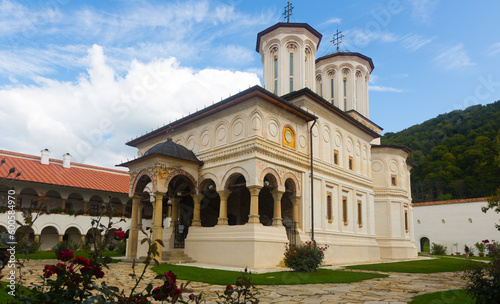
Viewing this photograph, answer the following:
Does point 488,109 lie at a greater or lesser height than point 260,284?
greater

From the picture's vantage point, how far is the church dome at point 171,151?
15023 millimetres

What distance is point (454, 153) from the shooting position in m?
44.7

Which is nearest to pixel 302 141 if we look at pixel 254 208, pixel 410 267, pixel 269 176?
pixel 269 176

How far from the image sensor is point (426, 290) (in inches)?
334

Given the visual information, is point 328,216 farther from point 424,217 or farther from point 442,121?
point 442,121

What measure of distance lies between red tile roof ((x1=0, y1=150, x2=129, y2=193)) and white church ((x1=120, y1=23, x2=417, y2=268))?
811 centimetres

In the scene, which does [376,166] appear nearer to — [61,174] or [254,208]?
[254,208]

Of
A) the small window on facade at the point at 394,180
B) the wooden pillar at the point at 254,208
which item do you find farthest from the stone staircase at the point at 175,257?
the small window on facade at the point at 394,180

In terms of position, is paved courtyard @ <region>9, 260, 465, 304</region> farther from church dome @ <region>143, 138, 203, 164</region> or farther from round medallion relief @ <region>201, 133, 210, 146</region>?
round medallion relief @ <region>201, 133, 210, 146</region>

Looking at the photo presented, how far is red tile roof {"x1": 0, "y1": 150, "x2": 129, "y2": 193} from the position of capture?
25.0m

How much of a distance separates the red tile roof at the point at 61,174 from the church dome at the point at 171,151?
43.5ft

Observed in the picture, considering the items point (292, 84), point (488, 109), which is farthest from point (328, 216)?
point (488, 109)

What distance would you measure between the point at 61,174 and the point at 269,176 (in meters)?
19.0

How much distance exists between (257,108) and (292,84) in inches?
209
